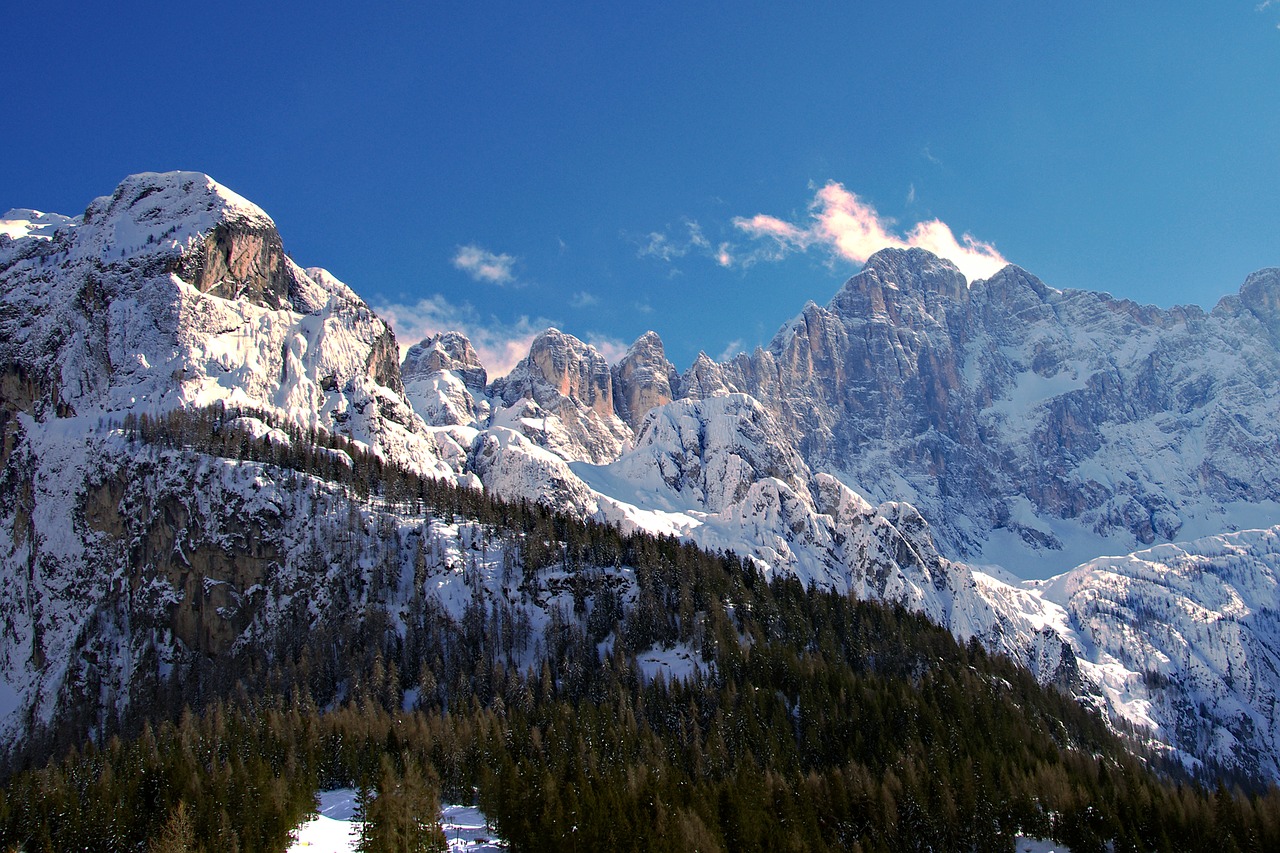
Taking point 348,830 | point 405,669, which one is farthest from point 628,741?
point 405,669

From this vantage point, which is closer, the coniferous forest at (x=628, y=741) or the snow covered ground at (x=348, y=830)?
the snow covered ground at (x=348, y=830)

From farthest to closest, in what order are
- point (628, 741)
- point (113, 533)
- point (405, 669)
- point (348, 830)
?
point (113, 533) → point (405, 669) → point (628, 741) → point (348, 830)

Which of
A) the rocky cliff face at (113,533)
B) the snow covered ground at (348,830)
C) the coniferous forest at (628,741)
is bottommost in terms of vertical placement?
the snow covered ground at (348,830)

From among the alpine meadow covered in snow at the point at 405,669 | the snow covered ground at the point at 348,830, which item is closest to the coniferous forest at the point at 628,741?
the alpine meadow covered in snow at the point at 405,669

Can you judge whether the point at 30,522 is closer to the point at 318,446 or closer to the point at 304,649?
the point at 318,446

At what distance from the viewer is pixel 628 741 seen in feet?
290

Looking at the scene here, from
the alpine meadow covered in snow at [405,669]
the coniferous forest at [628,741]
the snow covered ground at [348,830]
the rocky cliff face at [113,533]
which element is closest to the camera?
the snow covered ground at [348,830]

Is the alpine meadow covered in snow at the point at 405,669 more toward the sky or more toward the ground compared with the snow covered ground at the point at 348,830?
more toward the sky

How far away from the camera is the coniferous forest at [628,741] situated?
6444 cm

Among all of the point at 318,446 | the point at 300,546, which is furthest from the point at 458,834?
the point at 318,446

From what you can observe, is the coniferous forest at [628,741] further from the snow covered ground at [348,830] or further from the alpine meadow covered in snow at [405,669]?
the snow covered ground at [348,830]

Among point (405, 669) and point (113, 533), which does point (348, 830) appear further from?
point (113, 533)

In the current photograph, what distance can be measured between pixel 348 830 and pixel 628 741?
93.6 ft

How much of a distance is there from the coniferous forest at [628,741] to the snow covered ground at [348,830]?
73.6 inches
